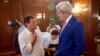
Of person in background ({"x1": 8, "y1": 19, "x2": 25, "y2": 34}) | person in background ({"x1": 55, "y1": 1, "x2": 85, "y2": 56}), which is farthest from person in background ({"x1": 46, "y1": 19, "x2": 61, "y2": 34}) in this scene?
person in background ({"x1": 55, "y1": 1, "x2": 85, "y2": 56})

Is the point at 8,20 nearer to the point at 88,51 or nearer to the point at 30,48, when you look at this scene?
the point at 88,51

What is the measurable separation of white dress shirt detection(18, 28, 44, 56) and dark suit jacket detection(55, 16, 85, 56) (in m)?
0.46

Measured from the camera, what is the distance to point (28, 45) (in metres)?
2.50

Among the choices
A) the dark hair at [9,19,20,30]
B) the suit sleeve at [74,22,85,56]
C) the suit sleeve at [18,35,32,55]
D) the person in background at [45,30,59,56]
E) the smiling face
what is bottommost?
the person in background at [45,30,59,56]

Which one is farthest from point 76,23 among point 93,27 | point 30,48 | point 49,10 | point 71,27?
point 49,10

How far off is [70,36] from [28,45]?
619mm

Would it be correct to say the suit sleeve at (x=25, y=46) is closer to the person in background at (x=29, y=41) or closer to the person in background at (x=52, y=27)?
the person in background at (x=29, y=41)

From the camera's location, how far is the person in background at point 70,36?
2150 mm

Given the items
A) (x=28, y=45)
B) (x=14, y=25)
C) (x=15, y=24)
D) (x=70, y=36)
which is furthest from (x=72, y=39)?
(x=14, y=25)

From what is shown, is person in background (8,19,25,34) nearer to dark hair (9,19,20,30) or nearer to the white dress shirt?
dark hair (9,19,20,30)

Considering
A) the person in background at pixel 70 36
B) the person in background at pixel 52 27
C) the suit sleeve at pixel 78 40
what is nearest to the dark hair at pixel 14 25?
the person in background at pixel 52 27

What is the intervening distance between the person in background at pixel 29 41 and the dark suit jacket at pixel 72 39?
467mm

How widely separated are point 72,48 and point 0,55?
3236mm

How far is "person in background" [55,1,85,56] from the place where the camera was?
2150mm
